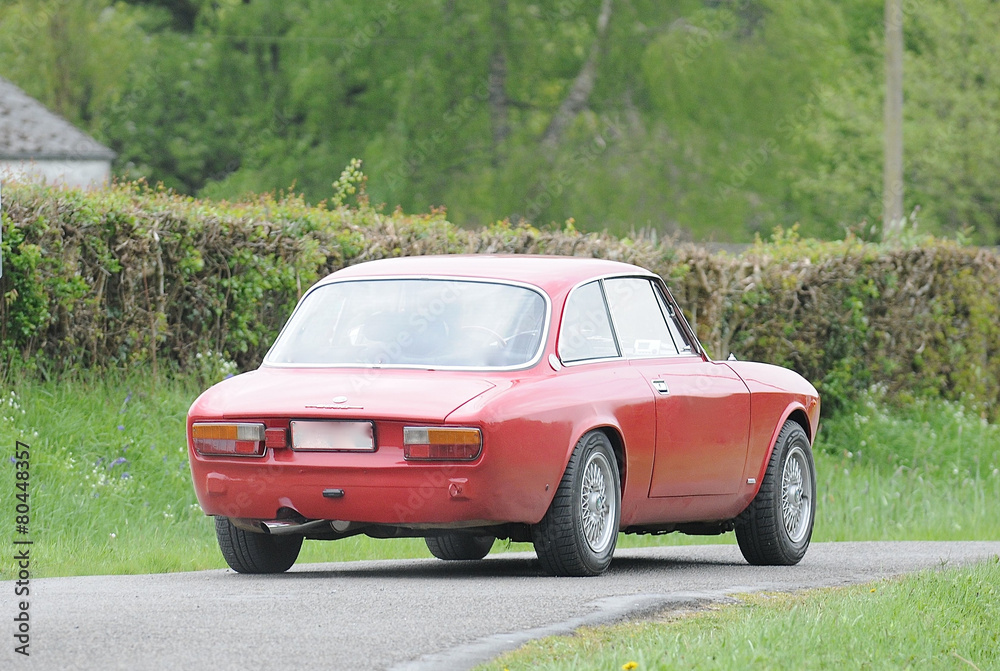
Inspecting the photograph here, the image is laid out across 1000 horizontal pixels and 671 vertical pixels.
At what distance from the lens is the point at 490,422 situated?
7.35 m

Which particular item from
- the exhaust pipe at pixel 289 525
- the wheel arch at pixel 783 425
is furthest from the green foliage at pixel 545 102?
the exhaust pipe at pixel 289 525

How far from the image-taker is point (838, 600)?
24.0 ft

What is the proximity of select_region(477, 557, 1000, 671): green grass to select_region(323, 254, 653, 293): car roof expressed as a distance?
1926mm

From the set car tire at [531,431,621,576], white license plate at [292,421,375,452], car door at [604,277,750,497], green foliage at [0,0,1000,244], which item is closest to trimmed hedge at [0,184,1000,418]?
car door at [604,277,750,497]

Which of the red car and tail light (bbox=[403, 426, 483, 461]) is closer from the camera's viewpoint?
tail light (bbox=[403, 426, 483, 461])

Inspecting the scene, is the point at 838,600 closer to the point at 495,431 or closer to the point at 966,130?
the point at 495,431

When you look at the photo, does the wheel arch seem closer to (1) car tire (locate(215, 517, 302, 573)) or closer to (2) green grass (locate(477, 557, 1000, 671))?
(2) green grass (locate(477, 557, 1000, 671))

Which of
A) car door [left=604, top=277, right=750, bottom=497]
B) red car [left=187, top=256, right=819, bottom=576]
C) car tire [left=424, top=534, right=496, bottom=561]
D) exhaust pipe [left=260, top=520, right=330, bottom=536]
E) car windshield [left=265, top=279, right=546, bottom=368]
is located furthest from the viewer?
car tire [left=424, top=534, right=496, bottom=561]

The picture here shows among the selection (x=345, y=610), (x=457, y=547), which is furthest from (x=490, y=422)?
(x=457, y=547)

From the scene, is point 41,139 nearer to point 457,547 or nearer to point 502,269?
point 457,547

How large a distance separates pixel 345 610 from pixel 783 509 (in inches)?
146

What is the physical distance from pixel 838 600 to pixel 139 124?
42596 millimetres

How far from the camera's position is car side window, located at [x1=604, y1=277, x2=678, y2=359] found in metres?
8.76

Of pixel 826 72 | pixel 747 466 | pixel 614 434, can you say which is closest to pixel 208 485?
pixel 614 434
